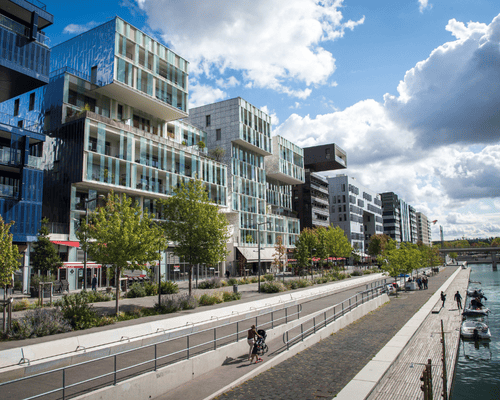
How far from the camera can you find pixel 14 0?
31.6 metres

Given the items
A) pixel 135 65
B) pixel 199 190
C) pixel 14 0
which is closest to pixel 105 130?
pixel 135 65

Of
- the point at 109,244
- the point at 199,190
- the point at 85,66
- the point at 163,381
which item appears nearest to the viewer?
the point at 163,381

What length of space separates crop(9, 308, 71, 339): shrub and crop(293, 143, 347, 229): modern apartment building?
76.3 metres

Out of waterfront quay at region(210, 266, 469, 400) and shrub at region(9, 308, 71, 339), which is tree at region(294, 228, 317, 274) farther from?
shrub at region(9, 308, 71, 339)

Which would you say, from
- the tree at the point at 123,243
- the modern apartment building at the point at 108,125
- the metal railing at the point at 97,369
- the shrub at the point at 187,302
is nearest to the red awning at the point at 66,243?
the modern apartment building at the point at 108,125

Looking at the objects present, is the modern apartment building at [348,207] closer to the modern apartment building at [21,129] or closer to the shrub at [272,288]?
the shrub at [272,288]

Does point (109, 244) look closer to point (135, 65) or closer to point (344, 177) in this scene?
point (135, 65)

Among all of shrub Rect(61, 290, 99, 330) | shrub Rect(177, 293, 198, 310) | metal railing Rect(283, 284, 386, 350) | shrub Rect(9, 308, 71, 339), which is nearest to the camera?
shrub Rect(9, 308, 71, 339)

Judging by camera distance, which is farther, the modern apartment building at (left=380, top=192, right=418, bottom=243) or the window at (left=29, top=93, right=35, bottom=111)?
the modern apartment building at (left=380, top=192, right=418, bottom=243)

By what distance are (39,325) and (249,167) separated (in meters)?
53.6

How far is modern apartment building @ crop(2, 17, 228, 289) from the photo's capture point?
37.3 meters

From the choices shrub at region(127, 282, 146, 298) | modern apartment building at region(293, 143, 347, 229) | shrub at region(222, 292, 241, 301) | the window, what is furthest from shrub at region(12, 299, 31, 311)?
modern apartment building at region(293, 143, 347, 229)

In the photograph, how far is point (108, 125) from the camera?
3984 centimetres

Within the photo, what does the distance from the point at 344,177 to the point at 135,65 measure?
262ft
